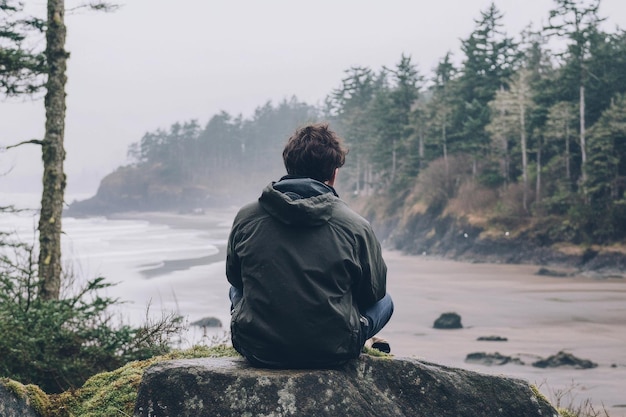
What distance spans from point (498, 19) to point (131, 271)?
32.3 metres

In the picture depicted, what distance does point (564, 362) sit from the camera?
48.9ft

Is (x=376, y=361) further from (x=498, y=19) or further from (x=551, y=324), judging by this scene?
(x=498, y=19)

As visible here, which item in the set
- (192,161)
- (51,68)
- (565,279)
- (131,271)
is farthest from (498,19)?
(192,161)

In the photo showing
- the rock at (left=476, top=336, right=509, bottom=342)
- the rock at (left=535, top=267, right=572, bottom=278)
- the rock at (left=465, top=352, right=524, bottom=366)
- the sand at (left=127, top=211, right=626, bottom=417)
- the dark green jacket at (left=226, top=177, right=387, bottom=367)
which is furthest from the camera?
the rock at (left=535, top=267, right=572, bottom=278)

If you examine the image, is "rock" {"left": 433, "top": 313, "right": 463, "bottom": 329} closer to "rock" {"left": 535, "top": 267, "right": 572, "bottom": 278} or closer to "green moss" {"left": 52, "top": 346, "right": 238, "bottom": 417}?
"rock" {"left": 535, "top": 267, "right": 572, "bottom": 278}

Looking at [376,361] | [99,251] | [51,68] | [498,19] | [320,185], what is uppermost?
[498,19]

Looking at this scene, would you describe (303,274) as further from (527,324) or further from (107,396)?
(527,324)

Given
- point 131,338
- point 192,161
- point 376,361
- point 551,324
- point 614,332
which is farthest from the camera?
point 192,161

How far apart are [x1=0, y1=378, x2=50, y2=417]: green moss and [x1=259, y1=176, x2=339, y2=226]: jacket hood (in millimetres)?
2104

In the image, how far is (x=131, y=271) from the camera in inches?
1406

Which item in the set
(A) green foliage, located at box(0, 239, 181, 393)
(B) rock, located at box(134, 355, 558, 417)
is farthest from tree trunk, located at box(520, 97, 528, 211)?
(B) rock, located at box(134, 355, 558, 417)

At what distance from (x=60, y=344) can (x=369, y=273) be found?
4079mm

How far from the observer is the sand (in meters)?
13.6

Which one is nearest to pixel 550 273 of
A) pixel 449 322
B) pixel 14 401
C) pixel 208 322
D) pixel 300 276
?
pixel 449 322
